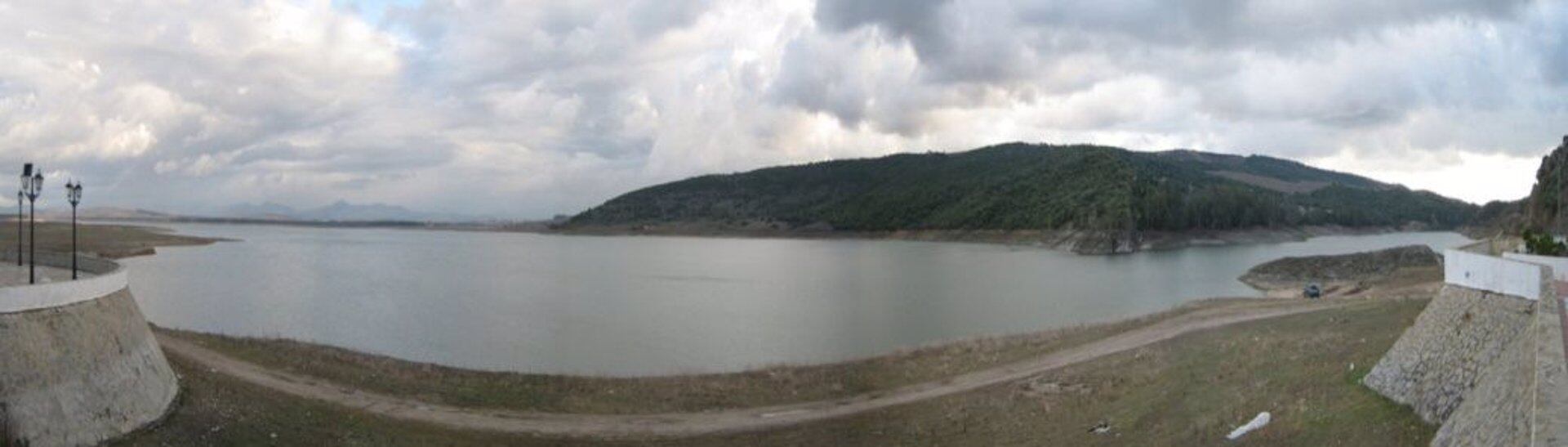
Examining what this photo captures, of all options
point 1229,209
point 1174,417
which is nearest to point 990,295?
point 1174,417

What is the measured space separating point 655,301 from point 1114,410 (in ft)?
124

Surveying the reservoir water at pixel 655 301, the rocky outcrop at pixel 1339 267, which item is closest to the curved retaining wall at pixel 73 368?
the reservoir water at pixel 655 301

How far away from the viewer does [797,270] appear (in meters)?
83.9

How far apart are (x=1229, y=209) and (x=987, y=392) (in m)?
128

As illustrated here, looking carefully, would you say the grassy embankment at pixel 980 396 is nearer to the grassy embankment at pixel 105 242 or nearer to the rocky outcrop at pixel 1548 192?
the rocky outcrop at pixel 1548 192

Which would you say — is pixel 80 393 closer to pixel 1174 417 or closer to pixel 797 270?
pixel 1174 417

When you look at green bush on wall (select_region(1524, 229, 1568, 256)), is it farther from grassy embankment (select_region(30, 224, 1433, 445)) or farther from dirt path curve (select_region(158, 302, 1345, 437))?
dirt path curve (select_region(158, 302, 1345, 437))

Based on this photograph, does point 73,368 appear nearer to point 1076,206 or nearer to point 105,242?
point 105,242

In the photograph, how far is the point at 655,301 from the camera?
180ft

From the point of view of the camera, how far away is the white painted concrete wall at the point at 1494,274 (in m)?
12.1

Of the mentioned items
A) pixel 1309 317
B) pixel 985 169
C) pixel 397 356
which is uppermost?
pixel 985 169

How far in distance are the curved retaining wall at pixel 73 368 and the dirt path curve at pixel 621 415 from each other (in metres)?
5.48

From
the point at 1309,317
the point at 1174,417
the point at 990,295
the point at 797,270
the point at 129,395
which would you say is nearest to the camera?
the point at 129,395

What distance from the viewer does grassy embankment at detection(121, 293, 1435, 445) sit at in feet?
49.2
